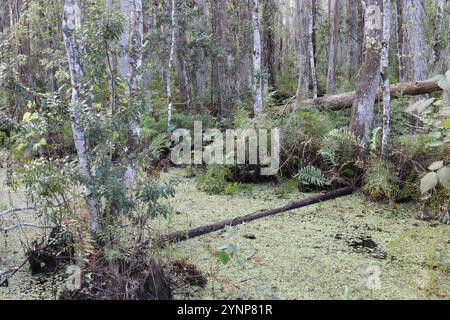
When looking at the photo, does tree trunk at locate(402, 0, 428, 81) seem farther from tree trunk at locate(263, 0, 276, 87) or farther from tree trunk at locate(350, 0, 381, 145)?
tree trunk at locate(263, 0, 276, 87)

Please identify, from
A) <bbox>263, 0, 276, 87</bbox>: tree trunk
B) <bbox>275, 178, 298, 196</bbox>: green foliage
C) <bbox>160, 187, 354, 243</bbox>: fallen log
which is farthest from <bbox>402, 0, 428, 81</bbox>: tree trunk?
<bbox>263, 0, 276, 87</bbox>: tree trunk

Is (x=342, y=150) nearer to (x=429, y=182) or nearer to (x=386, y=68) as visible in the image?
(x=386, y=68)

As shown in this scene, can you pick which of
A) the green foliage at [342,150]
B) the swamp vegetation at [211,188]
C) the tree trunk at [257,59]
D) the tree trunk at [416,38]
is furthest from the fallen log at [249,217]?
the tree trunk at [416,38]

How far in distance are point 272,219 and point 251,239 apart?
1.99ft

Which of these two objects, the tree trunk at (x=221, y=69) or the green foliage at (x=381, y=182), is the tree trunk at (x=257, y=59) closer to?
the tree trunk at (x=221, y=69)

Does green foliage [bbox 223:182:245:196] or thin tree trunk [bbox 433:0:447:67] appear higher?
thin tree trunk [bbox 433:0:447:67]

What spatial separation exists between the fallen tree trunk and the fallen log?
1.66 m

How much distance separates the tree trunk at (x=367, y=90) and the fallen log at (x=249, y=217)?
0.77 m

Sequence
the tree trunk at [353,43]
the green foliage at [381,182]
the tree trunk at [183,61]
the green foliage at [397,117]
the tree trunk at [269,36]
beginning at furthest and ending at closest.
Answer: the tree trunk at [353,43]
the tree trunk at [269,36]
the tree trunk at [183,61]
the green foliage at [397,117]
the green foliage at [381,182]

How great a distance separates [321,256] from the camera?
141 inches

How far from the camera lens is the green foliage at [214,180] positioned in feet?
18.1

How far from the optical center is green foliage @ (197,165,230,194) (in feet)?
18.1
